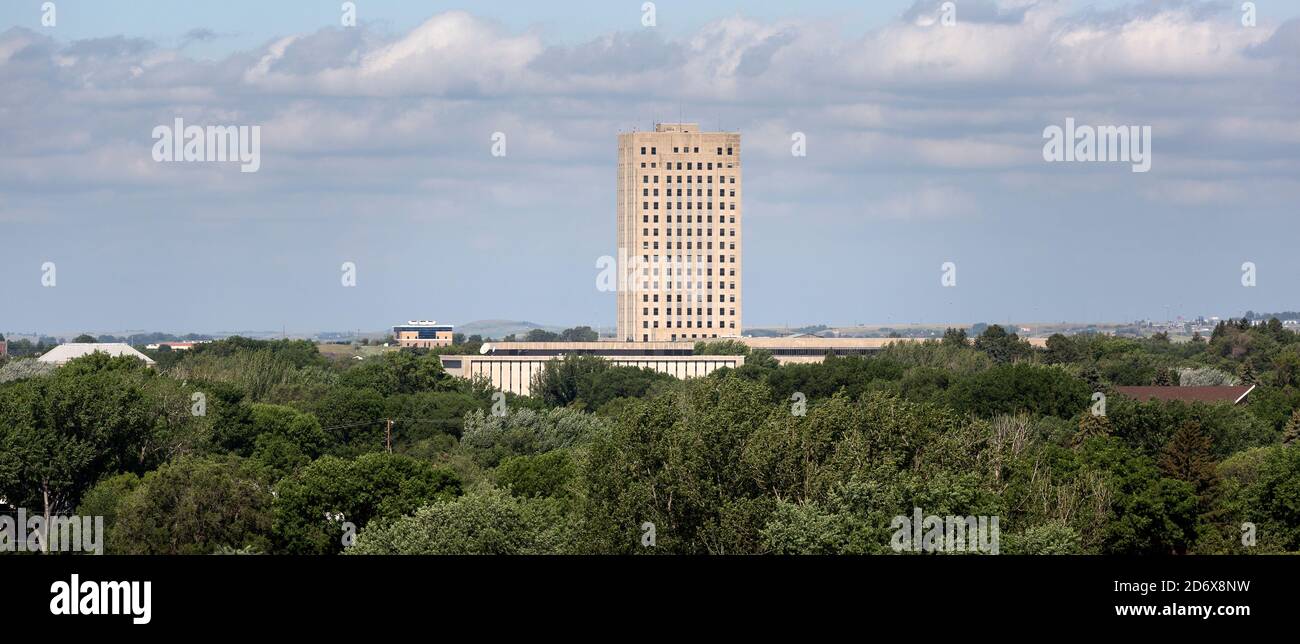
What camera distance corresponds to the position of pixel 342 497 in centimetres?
5825

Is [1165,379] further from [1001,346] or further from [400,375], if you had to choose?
[400,375]

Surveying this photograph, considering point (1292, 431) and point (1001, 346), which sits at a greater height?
point (1001, 346)

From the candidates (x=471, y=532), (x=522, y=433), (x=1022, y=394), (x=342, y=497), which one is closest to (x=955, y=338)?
(x=1022, y=394)

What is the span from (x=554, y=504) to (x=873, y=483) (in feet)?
40.9

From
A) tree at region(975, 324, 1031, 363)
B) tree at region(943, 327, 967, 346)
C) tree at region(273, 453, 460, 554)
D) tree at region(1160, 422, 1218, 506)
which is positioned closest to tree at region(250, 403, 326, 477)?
tree at region(273, 453, 460, 554)

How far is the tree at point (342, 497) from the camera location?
5656 centimetres

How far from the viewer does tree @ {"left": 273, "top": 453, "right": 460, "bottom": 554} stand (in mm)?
56562

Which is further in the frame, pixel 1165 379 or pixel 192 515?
pixel 1165 379

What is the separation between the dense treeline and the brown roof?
1848cm

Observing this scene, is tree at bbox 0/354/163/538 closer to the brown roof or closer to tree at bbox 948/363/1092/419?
tree at bbox 948/363/1092/419

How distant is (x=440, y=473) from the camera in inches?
2420

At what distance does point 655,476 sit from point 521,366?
140 meters

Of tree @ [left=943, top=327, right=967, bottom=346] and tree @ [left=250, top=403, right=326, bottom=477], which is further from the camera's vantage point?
tree @ [left=943, top=327, right=967, bottom=346]
